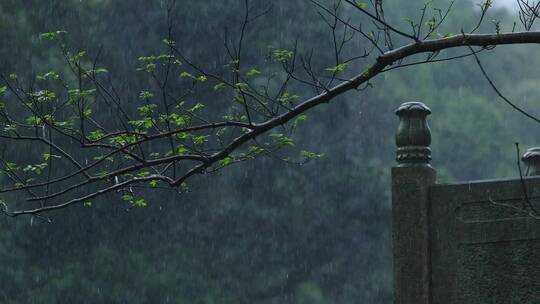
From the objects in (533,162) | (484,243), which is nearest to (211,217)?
(533,162)

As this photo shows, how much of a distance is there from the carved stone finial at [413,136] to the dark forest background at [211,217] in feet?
40.1

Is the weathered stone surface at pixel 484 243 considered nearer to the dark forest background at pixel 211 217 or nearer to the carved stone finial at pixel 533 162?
the carved stone finial at pixel 533 162

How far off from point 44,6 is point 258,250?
5.95 metres

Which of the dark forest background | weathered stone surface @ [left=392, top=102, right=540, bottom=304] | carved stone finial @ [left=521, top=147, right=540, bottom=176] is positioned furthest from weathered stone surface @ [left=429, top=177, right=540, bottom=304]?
the dark forest background

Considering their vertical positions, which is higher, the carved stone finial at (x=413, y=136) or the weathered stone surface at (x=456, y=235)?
the carved stone finial at (x=413, y=136)

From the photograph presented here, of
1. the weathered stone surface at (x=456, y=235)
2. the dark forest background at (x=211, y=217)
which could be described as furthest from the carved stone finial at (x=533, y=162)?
the dark forest background at (x=211, y=217)

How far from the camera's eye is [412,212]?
629 cm

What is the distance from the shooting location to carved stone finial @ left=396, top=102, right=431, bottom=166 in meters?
6.32

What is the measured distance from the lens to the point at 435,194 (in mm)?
6285

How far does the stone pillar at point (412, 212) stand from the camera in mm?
6254

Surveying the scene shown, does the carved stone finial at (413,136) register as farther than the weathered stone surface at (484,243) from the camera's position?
Yes

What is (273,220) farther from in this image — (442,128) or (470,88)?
(470,88)

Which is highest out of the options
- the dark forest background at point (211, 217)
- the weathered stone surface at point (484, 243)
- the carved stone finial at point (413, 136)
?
the dark forest background at point (211, 217)

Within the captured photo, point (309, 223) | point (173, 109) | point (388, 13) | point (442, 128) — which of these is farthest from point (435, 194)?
A: point (388, 13)
